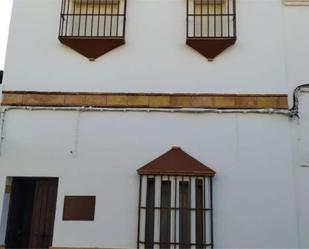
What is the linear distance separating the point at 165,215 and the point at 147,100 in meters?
2.11

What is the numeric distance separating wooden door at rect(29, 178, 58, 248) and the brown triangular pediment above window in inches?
69.1

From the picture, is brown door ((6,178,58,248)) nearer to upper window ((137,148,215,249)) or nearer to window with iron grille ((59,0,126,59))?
upper window ((137,148,215,249))

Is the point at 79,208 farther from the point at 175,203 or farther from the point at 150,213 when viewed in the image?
the point at 175,203

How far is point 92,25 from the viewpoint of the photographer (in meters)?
7.91

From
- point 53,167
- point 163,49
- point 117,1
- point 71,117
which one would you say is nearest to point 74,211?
point 53,167

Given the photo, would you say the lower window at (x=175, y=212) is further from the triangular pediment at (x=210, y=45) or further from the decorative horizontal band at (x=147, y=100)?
the triangular pediment at (x=210, y=45)

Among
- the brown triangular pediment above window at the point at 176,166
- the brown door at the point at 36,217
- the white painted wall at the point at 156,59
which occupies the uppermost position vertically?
the white painted wall at the point at 156,59

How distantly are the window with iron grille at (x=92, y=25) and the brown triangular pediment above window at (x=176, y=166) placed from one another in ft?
7.71

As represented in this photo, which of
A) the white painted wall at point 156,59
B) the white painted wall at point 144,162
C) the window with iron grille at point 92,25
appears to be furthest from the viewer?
the window with iron grille at point 92,25

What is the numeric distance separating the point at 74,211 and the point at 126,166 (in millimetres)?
1189

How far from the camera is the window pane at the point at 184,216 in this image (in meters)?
6.75

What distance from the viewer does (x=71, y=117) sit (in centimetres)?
744

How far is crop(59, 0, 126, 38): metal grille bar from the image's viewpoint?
783cm

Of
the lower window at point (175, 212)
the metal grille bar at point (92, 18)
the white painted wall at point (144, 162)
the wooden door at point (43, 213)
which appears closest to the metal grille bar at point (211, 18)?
the metal grille bar at point (92, 18)
